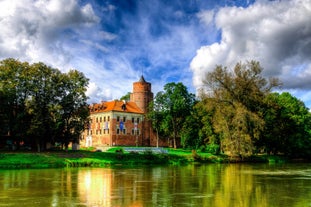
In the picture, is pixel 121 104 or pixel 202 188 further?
pixel 121 104

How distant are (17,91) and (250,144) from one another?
110 feet

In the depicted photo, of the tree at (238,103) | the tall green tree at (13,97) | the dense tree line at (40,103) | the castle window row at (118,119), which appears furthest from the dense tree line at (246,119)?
the tall green tree at (13,97)

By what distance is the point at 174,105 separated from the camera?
76.4 metres

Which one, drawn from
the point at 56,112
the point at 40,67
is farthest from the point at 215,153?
the point at 40,67

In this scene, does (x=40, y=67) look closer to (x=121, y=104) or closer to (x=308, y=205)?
(x=121, y=104)

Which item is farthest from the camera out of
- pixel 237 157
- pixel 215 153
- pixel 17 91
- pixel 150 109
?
pixel 150 109

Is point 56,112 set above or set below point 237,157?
above

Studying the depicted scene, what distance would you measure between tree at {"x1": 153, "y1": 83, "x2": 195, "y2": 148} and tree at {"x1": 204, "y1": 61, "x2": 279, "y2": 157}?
70.7ft

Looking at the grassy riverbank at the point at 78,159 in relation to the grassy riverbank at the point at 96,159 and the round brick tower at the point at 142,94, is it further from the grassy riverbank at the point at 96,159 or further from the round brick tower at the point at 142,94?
the round brick tower at the point at 142,94

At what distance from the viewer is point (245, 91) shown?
54.6 metres

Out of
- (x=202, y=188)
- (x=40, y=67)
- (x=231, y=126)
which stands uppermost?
(x=40, y=67)

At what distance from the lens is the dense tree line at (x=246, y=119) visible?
52344 mm

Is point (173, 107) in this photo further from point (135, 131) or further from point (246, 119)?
point (246, 119)

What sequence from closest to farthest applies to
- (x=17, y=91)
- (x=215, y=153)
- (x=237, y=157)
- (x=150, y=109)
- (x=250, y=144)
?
(x=17, y=91), (x=250, y=144), (x=237, y=157), (x=215, y=153), (x=150, y=109)
